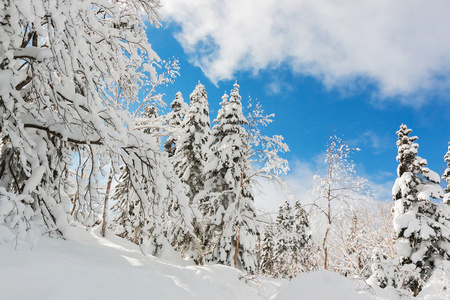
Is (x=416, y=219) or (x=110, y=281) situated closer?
(x=110, y=281)

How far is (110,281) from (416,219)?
13666mm

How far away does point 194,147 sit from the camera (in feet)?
Answer: 50.4

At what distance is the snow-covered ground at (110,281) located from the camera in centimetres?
254

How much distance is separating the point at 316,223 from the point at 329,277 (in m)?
7.51

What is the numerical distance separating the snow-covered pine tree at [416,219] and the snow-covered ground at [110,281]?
27.0 feet

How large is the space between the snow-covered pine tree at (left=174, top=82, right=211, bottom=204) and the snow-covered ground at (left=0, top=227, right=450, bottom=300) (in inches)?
367

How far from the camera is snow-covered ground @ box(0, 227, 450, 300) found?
2545 millimetres

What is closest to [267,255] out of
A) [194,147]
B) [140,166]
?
[194,147]

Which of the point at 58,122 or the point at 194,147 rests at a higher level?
the point at 194,147

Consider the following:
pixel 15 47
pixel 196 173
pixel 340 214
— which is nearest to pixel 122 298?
pixel 15 47

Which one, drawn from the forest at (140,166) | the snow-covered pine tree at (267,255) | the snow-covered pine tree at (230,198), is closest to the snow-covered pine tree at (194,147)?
the forest at (140,166)

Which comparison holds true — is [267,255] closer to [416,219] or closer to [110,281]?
[416,219]

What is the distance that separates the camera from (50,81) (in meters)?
3.31

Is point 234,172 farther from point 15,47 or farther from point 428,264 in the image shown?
point 15,47
